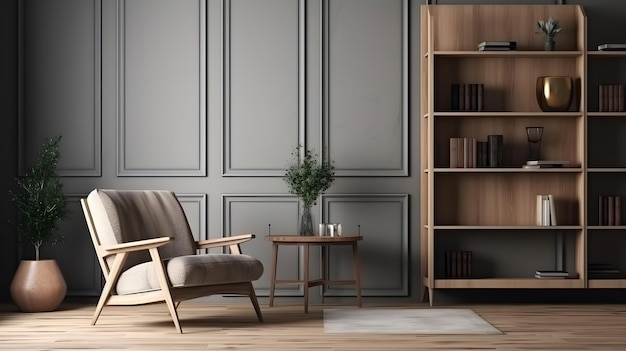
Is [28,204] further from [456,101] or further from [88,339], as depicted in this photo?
[456,101]

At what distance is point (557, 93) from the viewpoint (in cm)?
643

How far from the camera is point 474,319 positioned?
5.64 m

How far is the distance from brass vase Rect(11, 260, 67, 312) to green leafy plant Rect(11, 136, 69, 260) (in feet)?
0.42

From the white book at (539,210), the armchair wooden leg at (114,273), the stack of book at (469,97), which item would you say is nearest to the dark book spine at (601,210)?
the white book at (539,210)

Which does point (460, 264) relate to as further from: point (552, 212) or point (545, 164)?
point (545, 164)

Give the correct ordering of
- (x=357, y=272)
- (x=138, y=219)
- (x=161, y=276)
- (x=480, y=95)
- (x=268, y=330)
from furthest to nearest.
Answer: (x=480, y=95), (x=357, y=272), (x=138, y=219), (x=268, y=330), (x=161, y=276)

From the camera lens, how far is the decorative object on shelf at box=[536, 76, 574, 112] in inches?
253

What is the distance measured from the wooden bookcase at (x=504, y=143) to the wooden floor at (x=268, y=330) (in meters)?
0.47

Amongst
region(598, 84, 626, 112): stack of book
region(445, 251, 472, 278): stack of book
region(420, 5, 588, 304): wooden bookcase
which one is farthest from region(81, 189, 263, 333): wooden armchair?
region(598, 84, 626, 112): stack of book

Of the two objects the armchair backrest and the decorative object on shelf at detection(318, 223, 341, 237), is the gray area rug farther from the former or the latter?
the armchair backrest

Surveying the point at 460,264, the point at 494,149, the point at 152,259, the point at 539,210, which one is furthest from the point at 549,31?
the point at 152,259

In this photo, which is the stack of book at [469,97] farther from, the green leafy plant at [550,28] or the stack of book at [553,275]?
the stack of book at [553,275]

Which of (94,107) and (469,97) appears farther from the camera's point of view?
(94,107)

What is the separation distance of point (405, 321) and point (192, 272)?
4.42 ft
